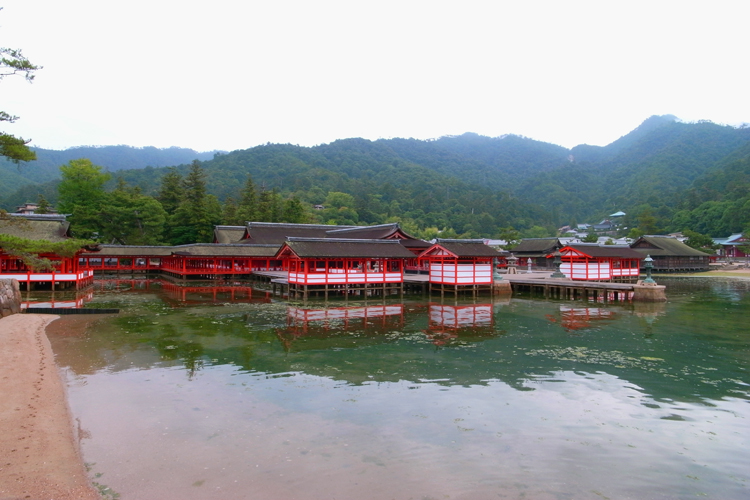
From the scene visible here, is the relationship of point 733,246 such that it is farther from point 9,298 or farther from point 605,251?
point 9,298

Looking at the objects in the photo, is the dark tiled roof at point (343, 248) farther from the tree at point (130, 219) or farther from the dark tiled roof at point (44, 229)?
the tree at point (130, 219)

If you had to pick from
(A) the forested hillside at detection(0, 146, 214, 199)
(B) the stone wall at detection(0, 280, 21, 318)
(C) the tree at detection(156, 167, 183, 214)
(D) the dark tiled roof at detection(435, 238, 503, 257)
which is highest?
(A) the forested hillside at detection(0, 146, 214, 199)

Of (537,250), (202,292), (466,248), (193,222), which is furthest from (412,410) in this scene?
(193,222)

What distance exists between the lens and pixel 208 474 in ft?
21.0

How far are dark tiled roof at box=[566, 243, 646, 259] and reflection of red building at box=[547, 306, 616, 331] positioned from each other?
37.2ft

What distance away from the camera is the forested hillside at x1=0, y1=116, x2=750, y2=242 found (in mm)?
83062

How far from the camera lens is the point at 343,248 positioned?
28797 mm

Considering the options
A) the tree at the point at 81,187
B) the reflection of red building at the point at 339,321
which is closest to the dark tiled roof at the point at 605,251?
the reflection of red building at the point at 339,321

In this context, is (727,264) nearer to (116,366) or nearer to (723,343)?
(723,343)

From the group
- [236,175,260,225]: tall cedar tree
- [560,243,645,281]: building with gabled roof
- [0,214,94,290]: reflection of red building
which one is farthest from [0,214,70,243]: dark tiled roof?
[560,243,645,281]: building with gabled roof

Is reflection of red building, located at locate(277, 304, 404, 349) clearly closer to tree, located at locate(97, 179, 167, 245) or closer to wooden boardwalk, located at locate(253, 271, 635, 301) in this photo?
wooden boardwalk, located at locate(253, 271, 635, 301)

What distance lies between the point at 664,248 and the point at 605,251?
76.4 feet

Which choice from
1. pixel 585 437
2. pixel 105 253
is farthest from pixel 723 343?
pixel 105 253

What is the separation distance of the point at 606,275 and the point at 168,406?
33337 millimetres
